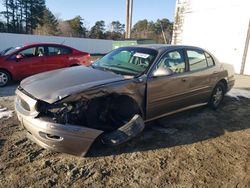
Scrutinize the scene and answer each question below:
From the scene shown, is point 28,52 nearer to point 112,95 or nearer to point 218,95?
point 112,95

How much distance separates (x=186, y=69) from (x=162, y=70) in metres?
0.92

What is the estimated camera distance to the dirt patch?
118 inches

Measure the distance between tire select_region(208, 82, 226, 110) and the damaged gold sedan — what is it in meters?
0.41

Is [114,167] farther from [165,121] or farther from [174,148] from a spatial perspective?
[165,121]

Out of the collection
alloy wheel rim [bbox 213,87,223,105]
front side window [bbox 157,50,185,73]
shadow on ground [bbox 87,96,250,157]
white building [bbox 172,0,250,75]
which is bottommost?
shadow on ground [bbox 87,96,250,157]

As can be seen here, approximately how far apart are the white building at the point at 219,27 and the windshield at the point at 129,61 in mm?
10068

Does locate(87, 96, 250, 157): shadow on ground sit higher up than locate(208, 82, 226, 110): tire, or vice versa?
locate(208, 82, 226, 110): tire

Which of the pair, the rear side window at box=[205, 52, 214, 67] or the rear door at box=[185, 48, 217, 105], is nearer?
the rear door at box=[185, 48, 217, 105]

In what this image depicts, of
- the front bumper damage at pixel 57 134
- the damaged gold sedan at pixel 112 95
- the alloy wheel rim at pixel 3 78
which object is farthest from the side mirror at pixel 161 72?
the alloy wheel rim at pixel 3 78

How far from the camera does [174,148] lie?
3.89 meters

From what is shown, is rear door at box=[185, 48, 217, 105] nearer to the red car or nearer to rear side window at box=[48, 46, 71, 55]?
the red car

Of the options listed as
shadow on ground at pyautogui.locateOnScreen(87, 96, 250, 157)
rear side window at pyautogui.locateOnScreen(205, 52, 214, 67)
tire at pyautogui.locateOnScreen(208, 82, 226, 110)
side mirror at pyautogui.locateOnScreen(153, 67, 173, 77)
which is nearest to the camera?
shadow on ground at pyautogui.locateOnScreen(87, 96, 250, 157)

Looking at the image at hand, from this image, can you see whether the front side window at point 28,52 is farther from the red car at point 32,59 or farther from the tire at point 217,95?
the tire at point 217,95

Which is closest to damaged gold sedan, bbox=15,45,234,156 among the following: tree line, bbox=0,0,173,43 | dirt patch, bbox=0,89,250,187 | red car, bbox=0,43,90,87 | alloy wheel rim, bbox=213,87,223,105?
dirt patch, bbox=0,89,250,187
